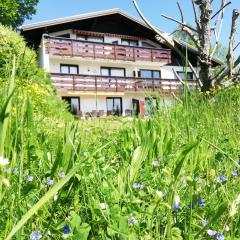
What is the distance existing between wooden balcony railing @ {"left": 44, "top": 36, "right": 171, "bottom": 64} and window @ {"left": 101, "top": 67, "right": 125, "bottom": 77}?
121cm

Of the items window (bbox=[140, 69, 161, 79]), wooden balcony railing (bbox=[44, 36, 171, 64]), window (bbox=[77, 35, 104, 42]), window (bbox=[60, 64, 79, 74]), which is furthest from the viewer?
window (bbox=[140, 69, 161, 79])

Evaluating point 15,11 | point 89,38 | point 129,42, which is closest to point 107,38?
point 89,38

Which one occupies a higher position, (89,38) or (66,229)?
(89,38)

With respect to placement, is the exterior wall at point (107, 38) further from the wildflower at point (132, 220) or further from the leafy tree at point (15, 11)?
the wildflower at point (132, 220)

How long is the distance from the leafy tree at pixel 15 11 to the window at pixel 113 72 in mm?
10283

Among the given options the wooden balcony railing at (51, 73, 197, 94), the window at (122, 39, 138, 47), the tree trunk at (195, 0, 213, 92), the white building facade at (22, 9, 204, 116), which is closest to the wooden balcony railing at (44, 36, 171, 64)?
the white building facade at (22, 9, 204, 116)

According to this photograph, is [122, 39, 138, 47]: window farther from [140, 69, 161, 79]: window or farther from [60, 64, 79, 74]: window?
[60, 64, 79, 74]: window

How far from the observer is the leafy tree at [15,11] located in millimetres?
31766

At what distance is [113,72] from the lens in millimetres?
29406

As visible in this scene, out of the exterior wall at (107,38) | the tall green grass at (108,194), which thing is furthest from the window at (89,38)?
the tall green grass at (108,194)

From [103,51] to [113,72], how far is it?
2.24 metres

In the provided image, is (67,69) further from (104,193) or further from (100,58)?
(104,193)

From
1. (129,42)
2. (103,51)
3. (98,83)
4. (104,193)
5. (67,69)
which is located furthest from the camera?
(129,42)

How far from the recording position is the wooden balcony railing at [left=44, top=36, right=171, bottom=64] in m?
26.0
